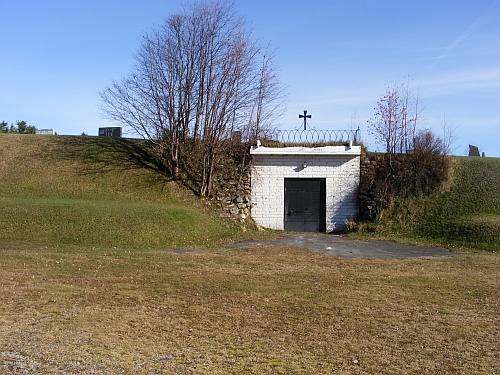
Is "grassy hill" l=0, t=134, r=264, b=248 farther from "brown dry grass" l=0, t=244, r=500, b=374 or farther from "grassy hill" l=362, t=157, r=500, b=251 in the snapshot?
"grassy hill" l=362, t=157, r=500, b=251

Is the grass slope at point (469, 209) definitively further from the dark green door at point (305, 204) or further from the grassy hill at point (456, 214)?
the dark green door at point (305, 204)

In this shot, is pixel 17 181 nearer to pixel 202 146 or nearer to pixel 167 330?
pixel 202 146

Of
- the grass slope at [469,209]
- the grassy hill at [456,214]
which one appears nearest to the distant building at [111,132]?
the grassy hill at [456,214]

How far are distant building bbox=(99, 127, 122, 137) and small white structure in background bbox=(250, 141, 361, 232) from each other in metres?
9.21

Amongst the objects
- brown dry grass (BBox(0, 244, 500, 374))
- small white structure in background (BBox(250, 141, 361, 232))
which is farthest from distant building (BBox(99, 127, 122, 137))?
brown dry grass (BBox(0, 244, 500, 374))

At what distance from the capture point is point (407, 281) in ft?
34.7

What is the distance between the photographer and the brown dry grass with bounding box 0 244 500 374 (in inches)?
219

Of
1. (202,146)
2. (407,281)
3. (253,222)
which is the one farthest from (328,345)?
(202,146)

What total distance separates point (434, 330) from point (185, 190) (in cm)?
1630

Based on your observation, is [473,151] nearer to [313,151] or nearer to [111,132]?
[313,151]

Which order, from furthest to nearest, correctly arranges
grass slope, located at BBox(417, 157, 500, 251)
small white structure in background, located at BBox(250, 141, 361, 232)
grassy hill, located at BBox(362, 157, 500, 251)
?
small white structure in background, located at BBox(250, 141, 361, 232), grassy hill, located at BBox(362, 157, 500, 251), grass slope, located at BBox(417, 157, 500, 251)

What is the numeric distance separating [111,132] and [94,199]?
844 cm

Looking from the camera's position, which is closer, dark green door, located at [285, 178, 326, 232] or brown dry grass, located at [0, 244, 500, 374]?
brown dry grass, located at [0, 244, 500, 374]

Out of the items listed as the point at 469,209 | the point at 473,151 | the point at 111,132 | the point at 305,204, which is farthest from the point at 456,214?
the point at 111,132
